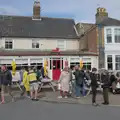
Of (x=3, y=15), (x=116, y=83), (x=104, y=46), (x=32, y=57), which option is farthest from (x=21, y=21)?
(x=116, y=83)

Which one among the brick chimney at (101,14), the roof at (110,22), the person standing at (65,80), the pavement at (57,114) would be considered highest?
the brick chimney at (101,14)

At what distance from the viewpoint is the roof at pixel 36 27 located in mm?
36312

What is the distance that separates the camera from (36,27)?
38.2 metres

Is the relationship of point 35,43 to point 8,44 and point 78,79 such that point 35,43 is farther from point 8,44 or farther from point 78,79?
point 78,79

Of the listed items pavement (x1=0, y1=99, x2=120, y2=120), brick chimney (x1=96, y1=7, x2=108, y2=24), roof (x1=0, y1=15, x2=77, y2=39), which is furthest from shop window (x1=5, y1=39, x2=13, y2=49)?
pavement (x1=0, y1=99, x2=120, y2=120)

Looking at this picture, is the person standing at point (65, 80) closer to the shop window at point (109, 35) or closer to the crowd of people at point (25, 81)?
the crowd of people at point (25, 81)

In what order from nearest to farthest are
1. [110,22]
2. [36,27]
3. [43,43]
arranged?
[110,22] → [43,43] → [36,27]

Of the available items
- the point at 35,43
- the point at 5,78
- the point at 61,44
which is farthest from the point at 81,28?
the point at 5,78

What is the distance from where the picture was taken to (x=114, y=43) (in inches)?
1220

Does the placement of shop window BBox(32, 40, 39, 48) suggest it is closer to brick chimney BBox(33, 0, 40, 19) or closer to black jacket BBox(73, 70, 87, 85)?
brick chimney BBox(33, 0, 40, 19)

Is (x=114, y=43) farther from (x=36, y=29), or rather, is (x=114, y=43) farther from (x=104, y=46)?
(x=36, y=29)

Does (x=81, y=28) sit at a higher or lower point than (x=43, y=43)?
higher

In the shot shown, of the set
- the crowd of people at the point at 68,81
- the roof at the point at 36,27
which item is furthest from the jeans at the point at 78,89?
the roof at the point at 36,27

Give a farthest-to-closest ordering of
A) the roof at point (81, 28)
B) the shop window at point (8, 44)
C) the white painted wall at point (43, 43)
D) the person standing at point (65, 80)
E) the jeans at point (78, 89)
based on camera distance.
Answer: the roof at point (81, 28) → the white painted wall at point (43, 43) → the shop window at point (8, 44) → the jeans at point (78, 89) → the person standing at point (65, 80)
